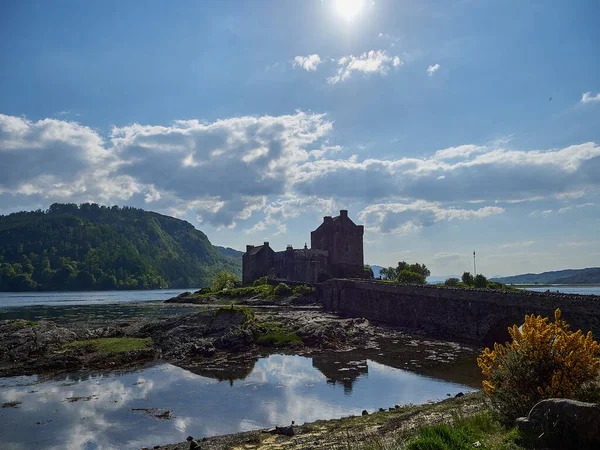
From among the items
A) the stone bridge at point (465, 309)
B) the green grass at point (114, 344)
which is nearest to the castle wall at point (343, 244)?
the stone bridge at point (465, 309)

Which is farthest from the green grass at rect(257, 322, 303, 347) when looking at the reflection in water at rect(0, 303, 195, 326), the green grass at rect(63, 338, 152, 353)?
the reflection in water at rect(0, 303, 195, 326)

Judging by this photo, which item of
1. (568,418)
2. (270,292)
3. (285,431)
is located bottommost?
(285,431)

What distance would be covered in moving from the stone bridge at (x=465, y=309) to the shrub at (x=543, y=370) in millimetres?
20767

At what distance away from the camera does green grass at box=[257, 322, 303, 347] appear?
122ft

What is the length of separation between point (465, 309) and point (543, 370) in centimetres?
3138

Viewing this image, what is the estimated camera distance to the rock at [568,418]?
8430mm

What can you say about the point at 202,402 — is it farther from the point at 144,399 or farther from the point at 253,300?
the point at 253,300

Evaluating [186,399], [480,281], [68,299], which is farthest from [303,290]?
[68,299]

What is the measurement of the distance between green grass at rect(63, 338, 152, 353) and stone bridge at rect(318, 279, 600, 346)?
28509mm

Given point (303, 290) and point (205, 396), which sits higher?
point (303, 290)

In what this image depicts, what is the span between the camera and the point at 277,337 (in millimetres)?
38531

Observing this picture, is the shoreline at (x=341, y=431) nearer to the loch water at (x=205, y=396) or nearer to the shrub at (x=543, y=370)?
the loch water at (x=205, y=396)

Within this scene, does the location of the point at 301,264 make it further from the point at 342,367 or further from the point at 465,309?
the point at 342,367

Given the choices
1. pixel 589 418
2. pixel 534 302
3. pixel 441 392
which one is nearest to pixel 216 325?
pixel 441 392
